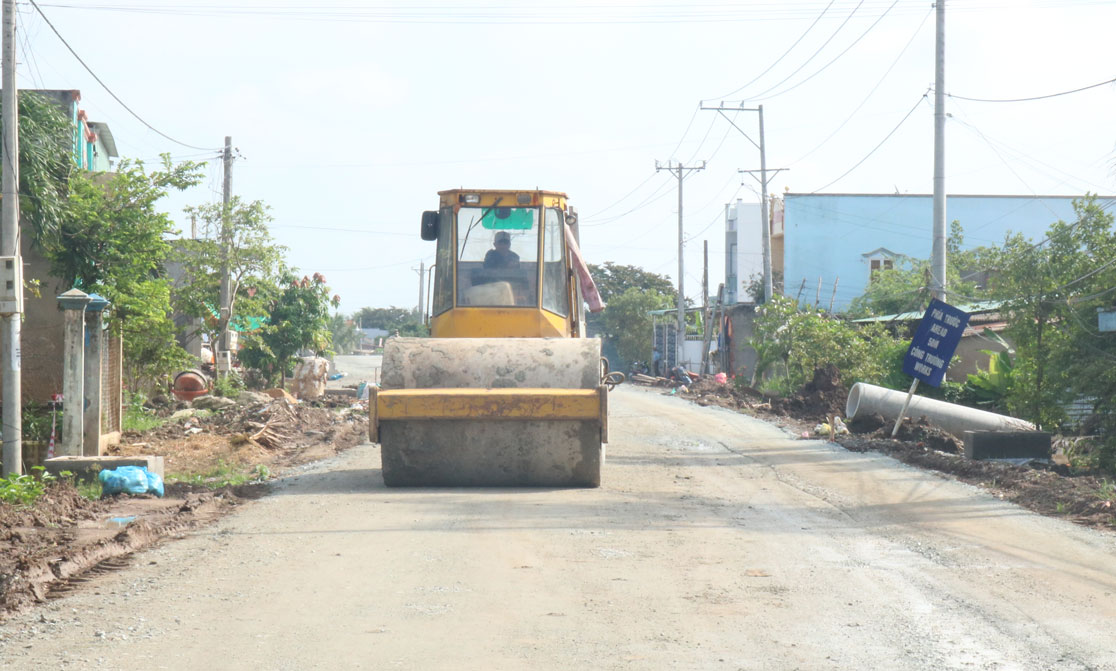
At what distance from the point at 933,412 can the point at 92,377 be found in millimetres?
13343

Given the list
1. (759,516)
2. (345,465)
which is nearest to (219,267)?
(345,465)

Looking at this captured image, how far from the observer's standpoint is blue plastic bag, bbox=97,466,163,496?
11.2 m

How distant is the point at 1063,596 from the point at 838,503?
4.22 meters

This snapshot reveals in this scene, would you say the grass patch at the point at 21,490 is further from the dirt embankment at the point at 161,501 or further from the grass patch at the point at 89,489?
the grass patch at the point at 89,489

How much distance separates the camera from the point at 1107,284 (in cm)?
1490

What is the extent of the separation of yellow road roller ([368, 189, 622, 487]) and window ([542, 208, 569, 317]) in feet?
0.05

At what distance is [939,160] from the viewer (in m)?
22.3

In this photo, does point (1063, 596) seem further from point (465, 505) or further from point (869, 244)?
→ point (869, 244)

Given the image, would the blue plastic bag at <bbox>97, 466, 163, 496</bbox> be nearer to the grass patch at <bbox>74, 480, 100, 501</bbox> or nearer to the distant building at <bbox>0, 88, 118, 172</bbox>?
the grass patch at <bbox>74, 480, 100, 501</bbox>

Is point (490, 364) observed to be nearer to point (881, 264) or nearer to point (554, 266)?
point (554, 266)

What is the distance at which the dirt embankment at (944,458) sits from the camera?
10.5 meters

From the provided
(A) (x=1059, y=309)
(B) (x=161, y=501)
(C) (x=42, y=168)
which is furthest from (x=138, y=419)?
(A) (x=1059, y=309)

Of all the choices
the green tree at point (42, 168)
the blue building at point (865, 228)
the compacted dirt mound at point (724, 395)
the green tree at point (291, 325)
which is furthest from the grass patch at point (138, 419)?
the blue building at point (865, 228)

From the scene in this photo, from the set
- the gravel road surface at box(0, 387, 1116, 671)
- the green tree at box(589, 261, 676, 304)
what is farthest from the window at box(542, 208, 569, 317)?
the green tree at box(589, 261, 676, 304)
